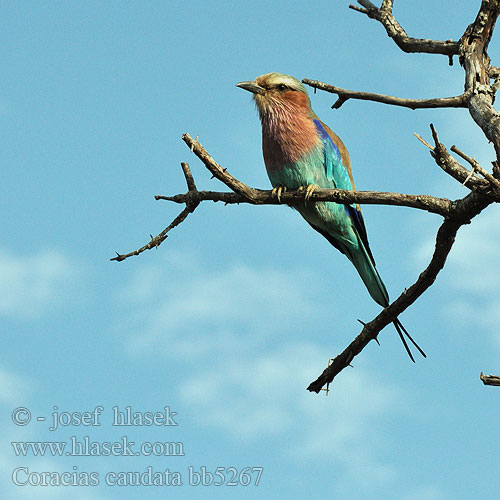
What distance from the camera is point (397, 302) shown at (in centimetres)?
461

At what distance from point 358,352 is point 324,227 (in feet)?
4.31

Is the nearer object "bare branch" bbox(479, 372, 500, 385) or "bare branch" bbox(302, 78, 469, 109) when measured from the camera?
"bare branch" bbox(479, 372, 500, 385)

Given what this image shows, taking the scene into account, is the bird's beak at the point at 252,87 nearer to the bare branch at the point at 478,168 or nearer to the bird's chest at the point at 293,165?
the bird's chest at the point at 293,165

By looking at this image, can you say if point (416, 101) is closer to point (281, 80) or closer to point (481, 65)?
point (481, 65)

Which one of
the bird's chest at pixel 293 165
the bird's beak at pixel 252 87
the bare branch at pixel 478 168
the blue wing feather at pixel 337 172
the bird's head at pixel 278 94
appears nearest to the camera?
the bare branch at pixel 478 168

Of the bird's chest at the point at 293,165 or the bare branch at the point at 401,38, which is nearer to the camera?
the bare branch at the point at 401,38

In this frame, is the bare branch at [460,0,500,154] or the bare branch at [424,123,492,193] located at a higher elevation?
the bare branch at [460,0,500,154]

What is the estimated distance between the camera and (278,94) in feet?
19.5

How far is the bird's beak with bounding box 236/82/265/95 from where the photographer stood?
600 cm

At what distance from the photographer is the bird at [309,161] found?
5566 mm

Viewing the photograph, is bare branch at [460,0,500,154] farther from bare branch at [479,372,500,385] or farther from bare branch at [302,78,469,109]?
bare branch at [479,372,500,385]

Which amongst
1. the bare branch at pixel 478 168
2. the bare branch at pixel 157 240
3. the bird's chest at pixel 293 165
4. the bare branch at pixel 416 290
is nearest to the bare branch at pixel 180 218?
the bare branch at pixel 157 240

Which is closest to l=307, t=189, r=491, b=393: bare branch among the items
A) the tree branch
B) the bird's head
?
the tree branch

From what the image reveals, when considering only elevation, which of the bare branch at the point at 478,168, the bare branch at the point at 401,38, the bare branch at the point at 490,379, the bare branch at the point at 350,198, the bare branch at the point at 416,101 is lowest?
the bare branch at the point at 490,379
